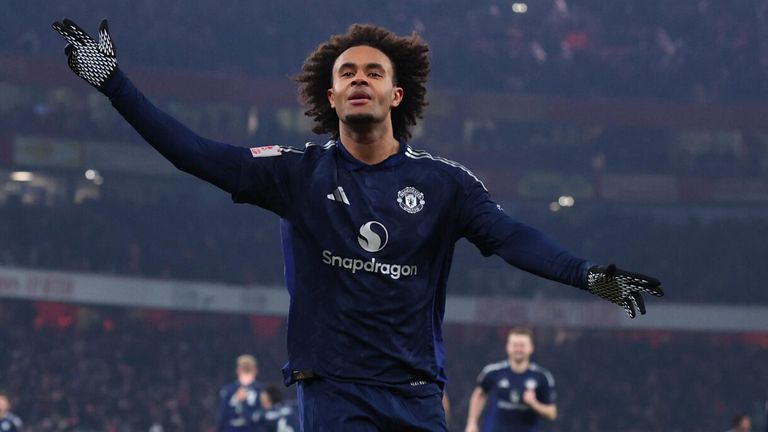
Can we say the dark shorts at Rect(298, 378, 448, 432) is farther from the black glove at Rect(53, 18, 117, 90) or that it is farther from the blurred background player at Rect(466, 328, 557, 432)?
the blurred background player at Rect(466, 328, 557, 432)

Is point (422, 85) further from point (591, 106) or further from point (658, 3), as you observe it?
point (658, 3)

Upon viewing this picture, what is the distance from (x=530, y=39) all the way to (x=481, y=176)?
5696 mm

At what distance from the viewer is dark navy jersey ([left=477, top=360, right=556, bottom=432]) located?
10.7m

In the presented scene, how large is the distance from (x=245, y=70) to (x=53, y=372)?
1290 centimetres

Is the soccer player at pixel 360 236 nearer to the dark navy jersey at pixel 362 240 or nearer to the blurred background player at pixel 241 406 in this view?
the dark navy jersey at pixel 362 240

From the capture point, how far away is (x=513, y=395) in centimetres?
1076

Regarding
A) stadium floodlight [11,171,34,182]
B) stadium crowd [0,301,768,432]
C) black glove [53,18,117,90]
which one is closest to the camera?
black glove [53,18,117,90]

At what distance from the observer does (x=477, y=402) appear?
10828 millimetres

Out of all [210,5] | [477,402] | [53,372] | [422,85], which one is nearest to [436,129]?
[210,5]

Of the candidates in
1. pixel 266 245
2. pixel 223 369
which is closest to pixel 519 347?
pixel 223 369

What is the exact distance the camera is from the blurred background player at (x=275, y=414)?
40.0ft

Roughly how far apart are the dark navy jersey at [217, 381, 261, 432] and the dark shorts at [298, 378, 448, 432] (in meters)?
10.9

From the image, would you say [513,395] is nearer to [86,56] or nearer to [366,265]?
[366,265]

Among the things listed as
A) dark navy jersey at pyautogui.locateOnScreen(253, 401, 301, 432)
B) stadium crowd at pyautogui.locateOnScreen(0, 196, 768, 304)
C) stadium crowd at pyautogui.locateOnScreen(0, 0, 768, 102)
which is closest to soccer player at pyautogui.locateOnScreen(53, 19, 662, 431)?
dark navy jersey at pyautogui.locateOnScreen(253, 401, 301, 432)
